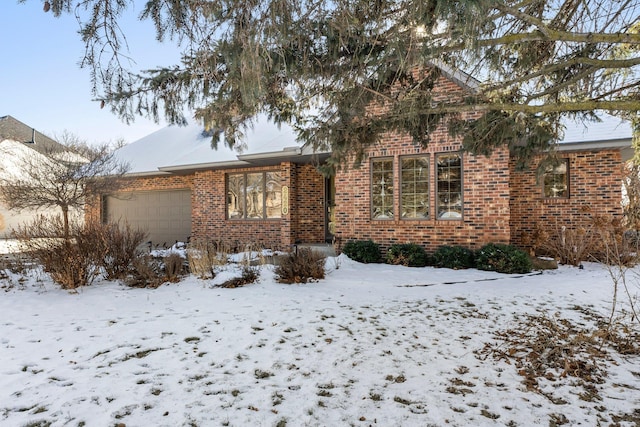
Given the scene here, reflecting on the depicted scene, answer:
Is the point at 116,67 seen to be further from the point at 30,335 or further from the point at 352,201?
the point at 352,201

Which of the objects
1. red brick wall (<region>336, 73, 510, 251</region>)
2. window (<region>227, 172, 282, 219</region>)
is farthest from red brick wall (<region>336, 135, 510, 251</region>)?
window (<region>227, 172, 282, 219</region>)

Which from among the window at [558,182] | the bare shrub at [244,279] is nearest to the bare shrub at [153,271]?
the bare shrub at [244,279]

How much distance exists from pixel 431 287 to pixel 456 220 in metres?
2.97

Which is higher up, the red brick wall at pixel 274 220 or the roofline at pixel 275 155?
the roofline at pixel 275 155

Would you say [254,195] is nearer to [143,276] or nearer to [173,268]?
[173,268]

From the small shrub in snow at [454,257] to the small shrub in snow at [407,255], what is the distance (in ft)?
1.20

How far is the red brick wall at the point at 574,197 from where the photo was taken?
9.36 metres

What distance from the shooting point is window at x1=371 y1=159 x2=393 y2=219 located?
32.7 ft

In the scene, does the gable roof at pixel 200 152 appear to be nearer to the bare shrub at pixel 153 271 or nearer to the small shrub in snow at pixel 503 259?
the bare shrub at pixel 153 271

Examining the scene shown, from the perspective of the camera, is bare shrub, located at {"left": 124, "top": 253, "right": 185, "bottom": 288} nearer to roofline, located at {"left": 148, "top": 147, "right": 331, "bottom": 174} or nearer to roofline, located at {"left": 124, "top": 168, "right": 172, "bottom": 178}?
roofline, located at {"left": 148, "top": 147, "right": 331, "bottom": 174}

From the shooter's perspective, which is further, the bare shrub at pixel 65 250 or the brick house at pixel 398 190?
the brick house at pixel 398 190

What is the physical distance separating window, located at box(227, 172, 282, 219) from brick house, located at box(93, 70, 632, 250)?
4 centimetres

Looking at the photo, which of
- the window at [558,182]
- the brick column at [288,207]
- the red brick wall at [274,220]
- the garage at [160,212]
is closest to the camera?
the window at [558,182]

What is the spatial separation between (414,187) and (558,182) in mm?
4101
